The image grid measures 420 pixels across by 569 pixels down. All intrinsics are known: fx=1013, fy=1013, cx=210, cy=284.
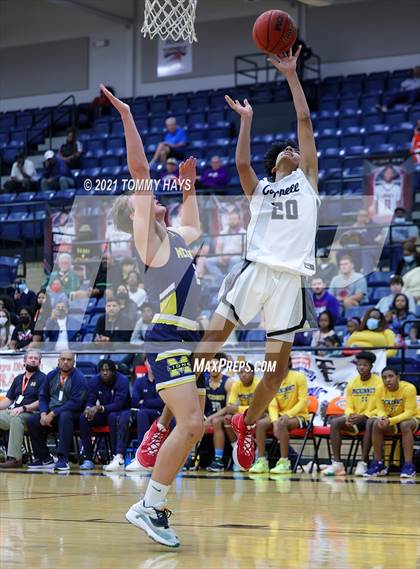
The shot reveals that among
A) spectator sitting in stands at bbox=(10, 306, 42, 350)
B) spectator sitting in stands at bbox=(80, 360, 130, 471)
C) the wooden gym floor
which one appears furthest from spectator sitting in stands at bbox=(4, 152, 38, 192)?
the wooden gym floor

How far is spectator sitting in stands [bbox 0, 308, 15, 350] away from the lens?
1447 cm

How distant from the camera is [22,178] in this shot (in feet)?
69.5

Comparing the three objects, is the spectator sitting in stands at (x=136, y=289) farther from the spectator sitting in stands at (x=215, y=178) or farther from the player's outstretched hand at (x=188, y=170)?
the player's outstretched hand at (x=188, y=170)

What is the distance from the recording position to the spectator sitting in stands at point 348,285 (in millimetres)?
14102

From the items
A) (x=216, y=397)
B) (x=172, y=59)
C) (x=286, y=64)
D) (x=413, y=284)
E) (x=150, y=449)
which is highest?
(x=172, y=59)

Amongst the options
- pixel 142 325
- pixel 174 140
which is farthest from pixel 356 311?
pixel 174 140

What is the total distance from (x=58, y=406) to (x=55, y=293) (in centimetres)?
285

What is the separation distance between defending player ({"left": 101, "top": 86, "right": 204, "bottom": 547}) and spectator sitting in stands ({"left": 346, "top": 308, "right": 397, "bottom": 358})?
6991mm

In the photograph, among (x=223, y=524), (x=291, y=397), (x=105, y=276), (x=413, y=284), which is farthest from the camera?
(x=105, y=276)

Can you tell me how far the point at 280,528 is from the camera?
6.52m

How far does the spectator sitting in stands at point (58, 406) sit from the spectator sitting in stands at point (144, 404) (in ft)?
2.21

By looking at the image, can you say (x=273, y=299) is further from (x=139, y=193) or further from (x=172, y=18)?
(x=172, y=18)

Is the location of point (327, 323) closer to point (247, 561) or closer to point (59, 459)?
point (59, 459)

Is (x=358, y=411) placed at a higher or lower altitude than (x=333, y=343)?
lower
